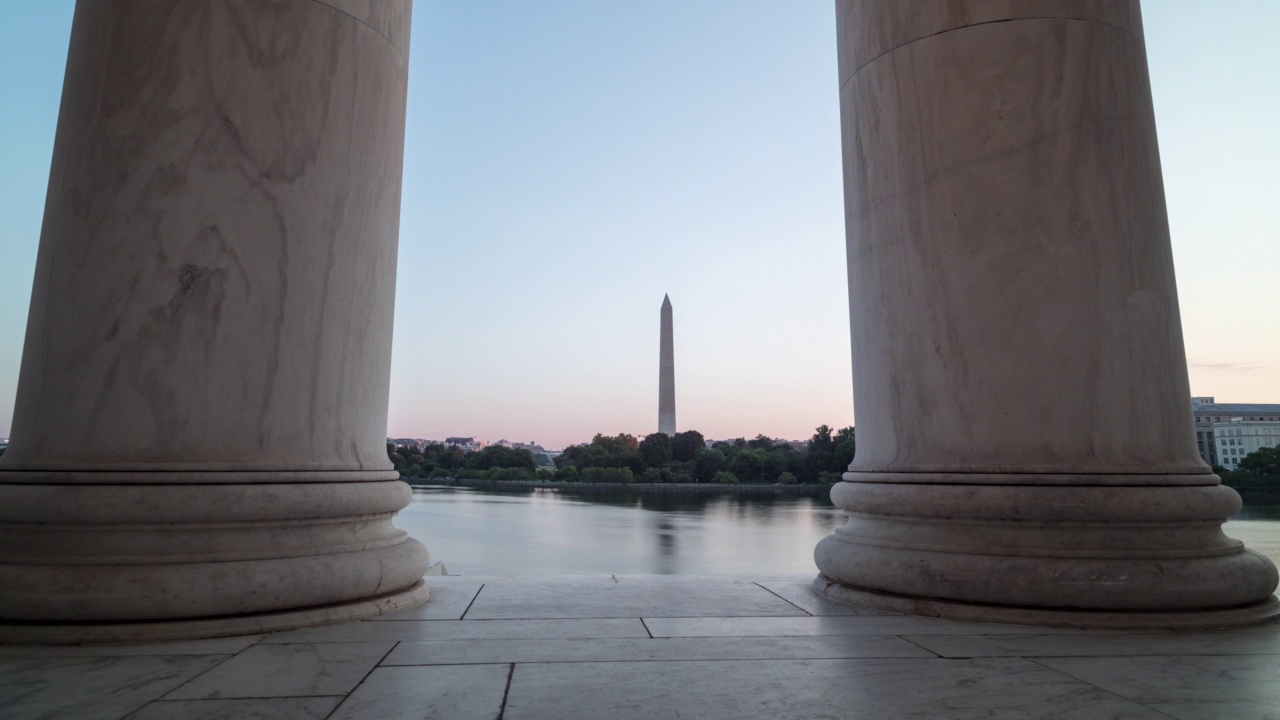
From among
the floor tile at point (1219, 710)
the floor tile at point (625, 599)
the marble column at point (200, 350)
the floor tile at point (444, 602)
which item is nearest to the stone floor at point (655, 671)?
the floor tile at point (1219, 710)

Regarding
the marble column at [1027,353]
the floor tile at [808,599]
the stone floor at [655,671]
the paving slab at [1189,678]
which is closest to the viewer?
the stone floor at [655,671]

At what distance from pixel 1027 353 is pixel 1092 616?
30.2 feet

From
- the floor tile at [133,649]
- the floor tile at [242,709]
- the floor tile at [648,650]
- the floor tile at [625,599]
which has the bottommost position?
the floor tile at [242,709]

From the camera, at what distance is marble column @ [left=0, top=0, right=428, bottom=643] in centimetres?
2525

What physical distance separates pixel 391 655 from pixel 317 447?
28.9 feet

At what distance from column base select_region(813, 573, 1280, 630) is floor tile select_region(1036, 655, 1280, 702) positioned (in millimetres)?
4154

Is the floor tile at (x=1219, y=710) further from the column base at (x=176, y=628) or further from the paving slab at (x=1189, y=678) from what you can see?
the column base at (x=176, y=628)

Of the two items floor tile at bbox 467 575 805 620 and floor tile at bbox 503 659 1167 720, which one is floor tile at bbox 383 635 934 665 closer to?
floor tile at bbox 503 659 1167 720

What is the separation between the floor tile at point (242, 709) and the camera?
17125mm

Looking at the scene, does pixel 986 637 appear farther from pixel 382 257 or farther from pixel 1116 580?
pixel 382 257

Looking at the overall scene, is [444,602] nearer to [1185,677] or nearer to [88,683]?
[88,683]

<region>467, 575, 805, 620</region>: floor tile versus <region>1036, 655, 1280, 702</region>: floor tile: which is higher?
<region>467, 575, 805, 620</region>: floor tile

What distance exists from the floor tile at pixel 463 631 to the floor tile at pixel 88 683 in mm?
3406

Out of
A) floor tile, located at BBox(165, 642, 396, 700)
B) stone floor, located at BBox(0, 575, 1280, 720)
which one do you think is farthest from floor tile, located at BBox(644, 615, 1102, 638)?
floor tile, located at BBox(165, 642, 396, 700)
